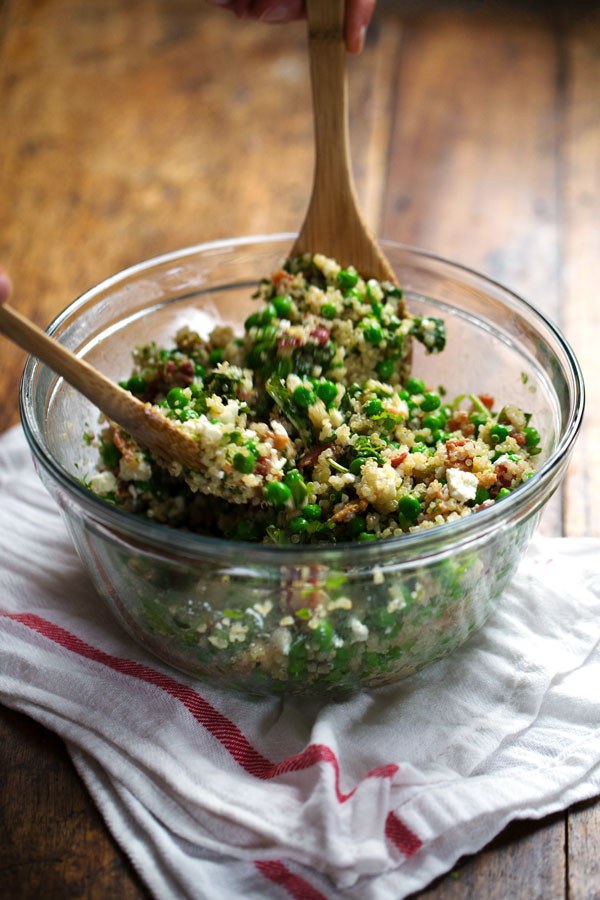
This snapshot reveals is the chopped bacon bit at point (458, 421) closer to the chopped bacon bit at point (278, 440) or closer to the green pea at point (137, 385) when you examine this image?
the chopped bacon bit at point (278, 440)

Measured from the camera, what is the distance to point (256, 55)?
14.2ft

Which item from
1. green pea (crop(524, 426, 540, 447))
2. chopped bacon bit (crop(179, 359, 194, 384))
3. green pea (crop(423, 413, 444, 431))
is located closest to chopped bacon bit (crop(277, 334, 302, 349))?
chopped bacon bit (crop(179, 359, 194, 384))

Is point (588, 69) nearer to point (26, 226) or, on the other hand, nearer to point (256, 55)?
point (256, 55)

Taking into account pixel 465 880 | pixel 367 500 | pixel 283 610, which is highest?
pixel 367 500

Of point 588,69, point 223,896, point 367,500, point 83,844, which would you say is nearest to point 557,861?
point 223,896

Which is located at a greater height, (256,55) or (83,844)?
(256,55)

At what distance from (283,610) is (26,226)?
7.67 feet

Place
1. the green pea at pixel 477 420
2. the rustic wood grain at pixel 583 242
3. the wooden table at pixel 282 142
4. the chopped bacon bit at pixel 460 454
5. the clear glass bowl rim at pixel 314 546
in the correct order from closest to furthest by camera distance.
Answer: the clear glass bowl rim at pixel 314 546 → the chopped bacon bit at pixel 460 454 → the green pea at pixel 477 420 → the rustic wood grain at pixel 583 242 → the wooden table at pixel 282 142

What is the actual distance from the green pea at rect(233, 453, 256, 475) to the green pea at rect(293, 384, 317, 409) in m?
0.21

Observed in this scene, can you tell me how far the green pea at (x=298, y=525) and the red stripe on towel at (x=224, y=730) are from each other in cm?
42

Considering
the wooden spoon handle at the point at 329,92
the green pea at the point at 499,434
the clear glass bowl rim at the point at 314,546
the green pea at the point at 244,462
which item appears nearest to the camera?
the clear glass bowl rim at the point at 314,546

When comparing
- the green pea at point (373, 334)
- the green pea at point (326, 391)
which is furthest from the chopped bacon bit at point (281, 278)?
the green pea at point (326, 391)

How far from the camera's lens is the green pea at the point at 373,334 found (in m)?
2.04

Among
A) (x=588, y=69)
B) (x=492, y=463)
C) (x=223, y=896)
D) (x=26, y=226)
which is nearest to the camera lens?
(x=223, y=896)
